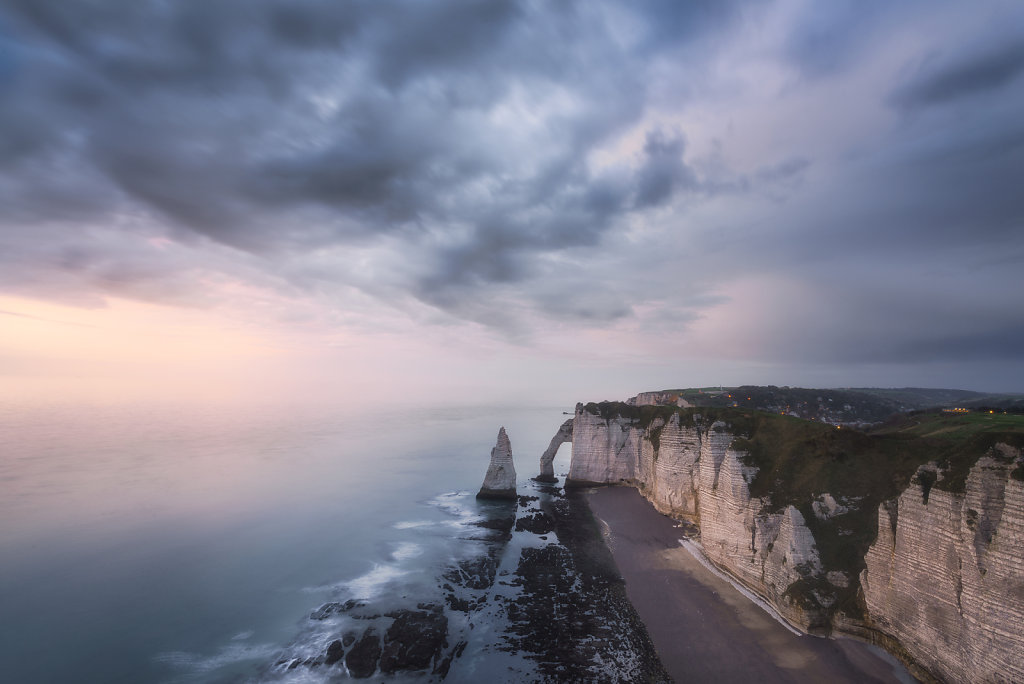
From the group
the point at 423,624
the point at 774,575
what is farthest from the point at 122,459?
the point at 774,575

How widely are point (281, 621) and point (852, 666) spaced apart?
28091mm

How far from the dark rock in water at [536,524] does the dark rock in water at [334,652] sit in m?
19.0

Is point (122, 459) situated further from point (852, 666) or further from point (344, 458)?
point (852, 666)

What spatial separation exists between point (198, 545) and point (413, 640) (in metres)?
25.1

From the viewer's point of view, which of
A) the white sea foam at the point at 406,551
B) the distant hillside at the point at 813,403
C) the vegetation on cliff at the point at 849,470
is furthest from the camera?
the distant hillside at the point at 813,403

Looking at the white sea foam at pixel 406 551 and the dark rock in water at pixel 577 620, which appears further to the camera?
the white sea foam at pixel 406 551

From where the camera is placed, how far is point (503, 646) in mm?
→ 19234

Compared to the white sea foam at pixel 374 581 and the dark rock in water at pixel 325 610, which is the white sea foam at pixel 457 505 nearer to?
the white sea foam at pixel 374 581

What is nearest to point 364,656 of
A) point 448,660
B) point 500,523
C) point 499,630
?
point 448,660

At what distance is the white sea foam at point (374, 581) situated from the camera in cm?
2538

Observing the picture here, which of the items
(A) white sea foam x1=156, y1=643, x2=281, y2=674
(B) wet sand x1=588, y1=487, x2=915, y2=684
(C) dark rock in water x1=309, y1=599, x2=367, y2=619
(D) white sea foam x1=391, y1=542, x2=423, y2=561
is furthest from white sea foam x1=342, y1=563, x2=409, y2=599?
(B) wet sand x1=588, y1=487, x2=915, y2=684

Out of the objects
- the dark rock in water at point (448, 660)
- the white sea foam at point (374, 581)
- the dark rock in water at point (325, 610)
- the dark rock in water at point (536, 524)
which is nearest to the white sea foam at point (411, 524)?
the white sea foam at point (374, 581)

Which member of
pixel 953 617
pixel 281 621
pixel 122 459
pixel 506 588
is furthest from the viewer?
pixel 122 459

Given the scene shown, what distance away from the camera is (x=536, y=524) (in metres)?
37.2
